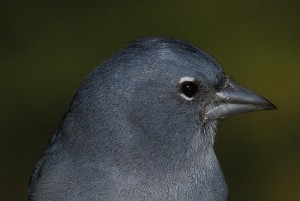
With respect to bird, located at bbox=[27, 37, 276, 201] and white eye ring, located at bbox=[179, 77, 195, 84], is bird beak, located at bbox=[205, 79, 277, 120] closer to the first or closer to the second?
bird, located at bbox=[27, 37, 276, 201]

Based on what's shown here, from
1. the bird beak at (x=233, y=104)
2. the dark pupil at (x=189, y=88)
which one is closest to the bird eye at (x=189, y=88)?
the dark pupil at (x=189, y=88)

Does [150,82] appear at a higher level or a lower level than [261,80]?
higher

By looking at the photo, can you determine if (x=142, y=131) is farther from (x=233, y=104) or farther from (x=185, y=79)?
(x=233, y=104)

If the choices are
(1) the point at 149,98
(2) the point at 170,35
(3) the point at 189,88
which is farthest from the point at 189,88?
(2) the point at 170,35

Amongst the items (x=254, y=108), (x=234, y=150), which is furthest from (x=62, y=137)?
(x=234, y=150)

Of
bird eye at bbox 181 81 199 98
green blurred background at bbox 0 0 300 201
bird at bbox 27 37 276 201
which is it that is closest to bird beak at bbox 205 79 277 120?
bird at bbox 27 37 276 201

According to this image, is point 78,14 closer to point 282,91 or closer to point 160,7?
point 160,7
